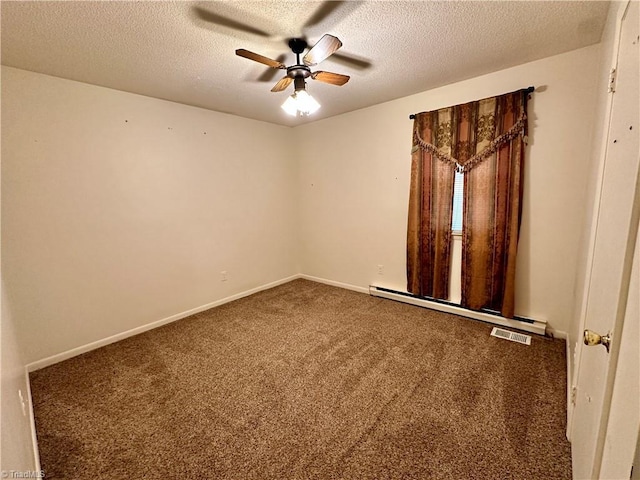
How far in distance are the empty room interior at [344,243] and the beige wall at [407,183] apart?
2 cm

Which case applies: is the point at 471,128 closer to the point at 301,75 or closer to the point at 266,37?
the point at 301,75

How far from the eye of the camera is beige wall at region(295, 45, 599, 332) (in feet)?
7.45

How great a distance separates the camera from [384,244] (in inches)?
140

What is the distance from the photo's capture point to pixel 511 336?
8.29 feet

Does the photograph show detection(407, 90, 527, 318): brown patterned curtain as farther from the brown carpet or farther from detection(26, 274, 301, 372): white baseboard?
detection(26, 274, 301, 372): white baseboard

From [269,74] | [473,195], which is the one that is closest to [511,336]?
[473,195]

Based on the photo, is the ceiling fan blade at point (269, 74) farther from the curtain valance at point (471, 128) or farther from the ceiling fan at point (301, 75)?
the curtain valance at point (471, 128)

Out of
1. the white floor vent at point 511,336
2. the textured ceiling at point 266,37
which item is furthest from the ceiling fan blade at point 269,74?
the white floor vent at point 511,336

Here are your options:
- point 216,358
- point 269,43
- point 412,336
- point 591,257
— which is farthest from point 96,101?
point 591,257

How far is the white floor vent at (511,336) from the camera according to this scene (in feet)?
8.01

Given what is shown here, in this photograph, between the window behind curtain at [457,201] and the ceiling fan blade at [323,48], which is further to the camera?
the window behind curtain at [457,201]

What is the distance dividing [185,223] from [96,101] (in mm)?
1341

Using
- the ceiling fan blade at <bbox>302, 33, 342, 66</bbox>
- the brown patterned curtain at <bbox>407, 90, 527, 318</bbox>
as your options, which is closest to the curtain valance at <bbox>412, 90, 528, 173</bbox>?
the brown patterned curtain at <bbox>407, 90, 527, 318</bbox>

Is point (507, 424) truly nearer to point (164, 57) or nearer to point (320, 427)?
point (320, 427)
